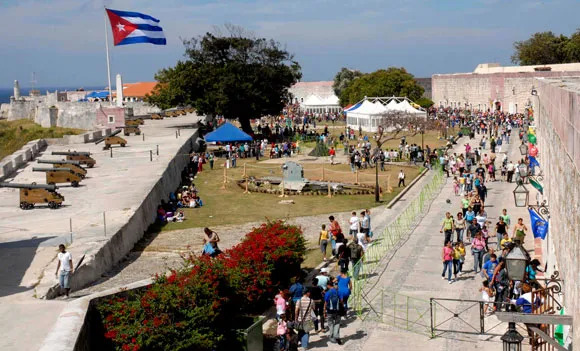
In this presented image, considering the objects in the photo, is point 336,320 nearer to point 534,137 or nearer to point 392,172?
point 534,137

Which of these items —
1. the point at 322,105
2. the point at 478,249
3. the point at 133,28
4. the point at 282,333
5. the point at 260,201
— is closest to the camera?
the point at 282,333

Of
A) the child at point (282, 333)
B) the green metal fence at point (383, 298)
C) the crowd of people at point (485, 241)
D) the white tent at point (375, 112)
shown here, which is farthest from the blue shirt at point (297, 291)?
the white tent at point (375, 112)

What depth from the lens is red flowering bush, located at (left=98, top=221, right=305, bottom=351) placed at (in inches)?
420

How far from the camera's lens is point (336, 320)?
12.7m

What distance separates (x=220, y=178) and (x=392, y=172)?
8.27 meters

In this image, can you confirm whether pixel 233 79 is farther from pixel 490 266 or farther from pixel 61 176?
pixel 490 266

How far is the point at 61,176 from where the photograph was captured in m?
30.2

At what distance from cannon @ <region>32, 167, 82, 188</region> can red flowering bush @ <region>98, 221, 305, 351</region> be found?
17348 millimetres

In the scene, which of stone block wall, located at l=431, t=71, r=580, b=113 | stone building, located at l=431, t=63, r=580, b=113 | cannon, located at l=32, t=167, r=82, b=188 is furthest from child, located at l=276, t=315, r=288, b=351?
stone block wall, located at l=431, t=71, r=580, b=113

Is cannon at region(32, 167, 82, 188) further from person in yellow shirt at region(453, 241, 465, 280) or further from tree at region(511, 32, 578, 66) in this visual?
tree at region(511, 32, 578, 66)

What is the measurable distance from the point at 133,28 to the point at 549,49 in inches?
2405

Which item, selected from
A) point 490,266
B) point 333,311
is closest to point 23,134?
point 490,266

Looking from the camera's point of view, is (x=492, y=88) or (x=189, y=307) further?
(x=492, y=88)

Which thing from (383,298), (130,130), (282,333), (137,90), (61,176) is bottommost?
(383,298)
